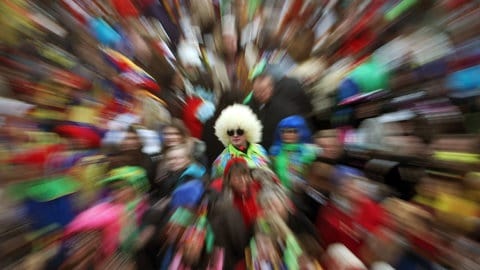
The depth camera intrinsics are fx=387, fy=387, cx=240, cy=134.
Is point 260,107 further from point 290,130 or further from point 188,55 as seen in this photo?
point 188,55

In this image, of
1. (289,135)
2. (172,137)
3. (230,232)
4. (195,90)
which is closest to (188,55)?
(195,90)

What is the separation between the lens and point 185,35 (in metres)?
0.87

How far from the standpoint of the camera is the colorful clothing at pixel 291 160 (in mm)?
771

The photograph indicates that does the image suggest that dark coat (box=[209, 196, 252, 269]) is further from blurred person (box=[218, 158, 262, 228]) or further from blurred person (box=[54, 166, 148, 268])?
blurred person (box=[54, 166, 148, 268])

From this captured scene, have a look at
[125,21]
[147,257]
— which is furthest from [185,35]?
[147,257]

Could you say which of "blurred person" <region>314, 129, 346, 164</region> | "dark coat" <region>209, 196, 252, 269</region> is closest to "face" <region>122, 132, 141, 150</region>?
"dark coat" <region>209, 196, 252, 269</region>

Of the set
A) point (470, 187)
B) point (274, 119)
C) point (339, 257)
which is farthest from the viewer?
point (274, 119)

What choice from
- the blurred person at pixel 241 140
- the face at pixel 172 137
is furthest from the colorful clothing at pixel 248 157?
the face at pixel 172 137

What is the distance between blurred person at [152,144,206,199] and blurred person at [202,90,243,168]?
0.11 ft

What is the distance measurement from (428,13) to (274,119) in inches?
13.2

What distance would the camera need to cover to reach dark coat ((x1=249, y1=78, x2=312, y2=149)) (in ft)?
2.59

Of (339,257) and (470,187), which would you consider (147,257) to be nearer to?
(339,257)

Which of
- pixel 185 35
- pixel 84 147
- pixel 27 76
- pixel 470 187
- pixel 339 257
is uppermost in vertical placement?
pixel 185 35

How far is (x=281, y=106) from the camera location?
2.61 ft
